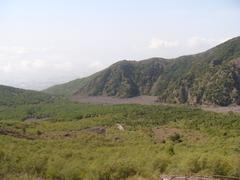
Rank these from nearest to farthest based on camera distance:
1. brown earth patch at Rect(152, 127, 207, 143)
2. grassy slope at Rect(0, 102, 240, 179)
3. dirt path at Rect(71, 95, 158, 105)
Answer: grassy slope at Rect(0, 102, 240, 179) → brown earth patch at Rect(152, 127, 207, 143) → dirt path at Rect(71, 95, 158, 105)

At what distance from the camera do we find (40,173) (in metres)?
41.5

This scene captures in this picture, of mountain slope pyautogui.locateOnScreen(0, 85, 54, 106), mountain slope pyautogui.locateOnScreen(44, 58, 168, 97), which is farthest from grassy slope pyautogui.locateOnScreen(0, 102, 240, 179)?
mountain slope pyautogui.locateOnScreen(44, 58, 168, 97)

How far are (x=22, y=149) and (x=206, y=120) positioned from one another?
54.4 metres

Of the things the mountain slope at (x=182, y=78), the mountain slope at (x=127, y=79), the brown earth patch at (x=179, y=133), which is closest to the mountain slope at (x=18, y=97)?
the mountain slope at (x=127, y=79)

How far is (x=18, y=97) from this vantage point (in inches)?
6565

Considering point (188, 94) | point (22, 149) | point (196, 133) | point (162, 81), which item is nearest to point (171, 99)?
point (188, 94)

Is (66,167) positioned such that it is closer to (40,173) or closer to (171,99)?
(40,173)

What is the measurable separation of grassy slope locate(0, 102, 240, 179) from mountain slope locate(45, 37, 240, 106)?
80.2 ft

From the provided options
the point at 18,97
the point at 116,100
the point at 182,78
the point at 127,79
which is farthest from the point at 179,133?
the point at 127,79

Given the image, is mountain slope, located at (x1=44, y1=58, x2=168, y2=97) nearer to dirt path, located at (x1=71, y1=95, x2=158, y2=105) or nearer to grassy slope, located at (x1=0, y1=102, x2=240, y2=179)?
dirt path, located at (x1=71, y1=95, x2=158, y2=105)

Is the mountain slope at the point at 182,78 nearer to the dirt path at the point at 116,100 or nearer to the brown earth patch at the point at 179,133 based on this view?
the dirt path at the point at 116,100

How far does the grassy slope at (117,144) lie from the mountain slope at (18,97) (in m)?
19.0

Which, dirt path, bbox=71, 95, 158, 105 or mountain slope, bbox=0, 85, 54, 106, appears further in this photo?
dirt path, bbox=71, 95, 158, 105

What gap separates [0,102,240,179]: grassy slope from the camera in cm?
3897
